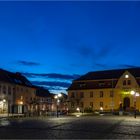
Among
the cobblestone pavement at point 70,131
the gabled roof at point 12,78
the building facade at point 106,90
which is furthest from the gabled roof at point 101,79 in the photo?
the cobblestone pavement at point 70,131

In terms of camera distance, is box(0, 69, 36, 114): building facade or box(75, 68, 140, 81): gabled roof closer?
box(0, 69, 36, 114): building facade

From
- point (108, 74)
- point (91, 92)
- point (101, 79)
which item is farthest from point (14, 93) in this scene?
point (108, 74)

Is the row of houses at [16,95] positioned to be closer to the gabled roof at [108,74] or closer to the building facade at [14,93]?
the building facade at [14,93]

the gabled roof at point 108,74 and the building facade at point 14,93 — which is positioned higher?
the gabled roof at point 108,74

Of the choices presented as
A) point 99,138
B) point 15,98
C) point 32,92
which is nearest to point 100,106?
point 32,92

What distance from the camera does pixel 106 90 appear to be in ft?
311

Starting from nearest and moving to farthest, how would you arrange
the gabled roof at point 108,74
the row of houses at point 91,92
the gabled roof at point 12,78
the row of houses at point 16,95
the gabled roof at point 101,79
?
the row of houses at point 16,95, the gabled roof at point 12,78, the row of houses at point 91,92, the gabled roof at point 101,79, the gabled roof at point 108,74

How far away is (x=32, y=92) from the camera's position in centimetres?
9206

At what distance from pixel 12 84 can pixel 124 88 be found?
30103 millimetres

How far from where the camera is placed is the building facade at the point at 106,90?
9075 cm

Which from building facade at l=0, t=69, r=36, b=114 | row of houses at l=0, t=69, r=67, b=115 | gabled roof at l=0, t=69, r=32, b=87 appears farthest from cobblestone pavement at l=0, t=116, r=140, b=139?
gabled roof at l=0, t=69, r=32, b=87

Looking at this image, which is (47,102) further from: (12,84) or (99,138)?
(99,138)

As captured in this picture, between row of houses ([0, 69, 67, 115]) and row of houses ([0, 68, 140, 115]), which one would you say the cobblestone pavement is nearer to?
row of houses ([0, 69, 67, 115])

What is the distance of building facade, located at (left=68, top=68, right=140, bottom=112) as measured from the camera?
90.8 meters
